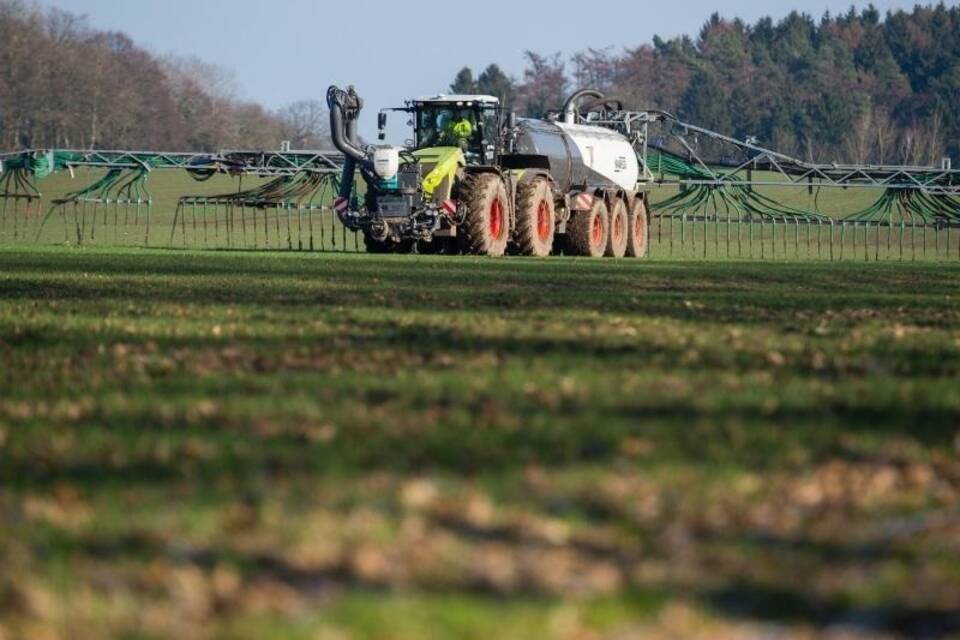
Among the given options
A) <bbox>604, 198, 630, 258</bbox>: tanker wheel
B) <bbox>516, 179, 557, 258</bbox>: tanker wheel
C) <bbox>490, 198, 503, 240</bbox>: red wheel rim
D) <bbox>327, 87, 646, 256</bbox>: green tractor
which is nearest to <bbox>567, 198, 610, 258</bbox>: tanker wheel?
<bbox>604, 198, 630, 258</bbox>: tanker wheel

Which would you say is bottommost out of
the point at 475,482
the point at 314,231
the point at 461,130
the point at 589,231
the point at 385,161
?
the point at 475,482

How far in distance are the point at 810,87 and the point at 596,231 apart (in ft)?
455

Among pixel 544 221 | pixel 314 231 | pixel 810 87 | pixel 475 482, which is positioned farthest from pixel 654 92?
pixel 475 482

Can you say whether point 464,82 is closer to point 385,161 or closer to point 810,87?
point 810,87

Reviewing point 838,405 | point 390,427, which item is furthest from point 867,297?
point 390,427

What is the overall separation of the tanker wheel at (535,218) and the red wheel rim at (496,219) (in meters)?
0.89

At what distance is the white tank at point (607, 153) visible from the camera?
150ft

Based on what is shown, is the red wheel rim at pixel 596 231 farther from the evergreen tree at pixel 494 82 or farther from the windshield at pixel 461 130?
the evergreen tree at pixel 494 82

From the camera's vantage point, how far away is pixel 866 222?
5547 cm

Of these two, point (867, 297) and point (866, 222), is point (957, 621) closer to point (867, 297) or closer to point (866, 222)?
point (867, 297)

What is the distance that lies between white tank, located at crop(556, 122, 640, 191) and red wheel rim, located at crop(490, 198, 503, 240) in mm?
4879

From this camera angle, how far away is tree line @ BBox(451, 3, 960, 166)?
158 metres

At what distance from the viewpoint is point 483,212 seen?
1548 inches

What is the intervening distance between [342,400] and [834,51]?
615 feet
